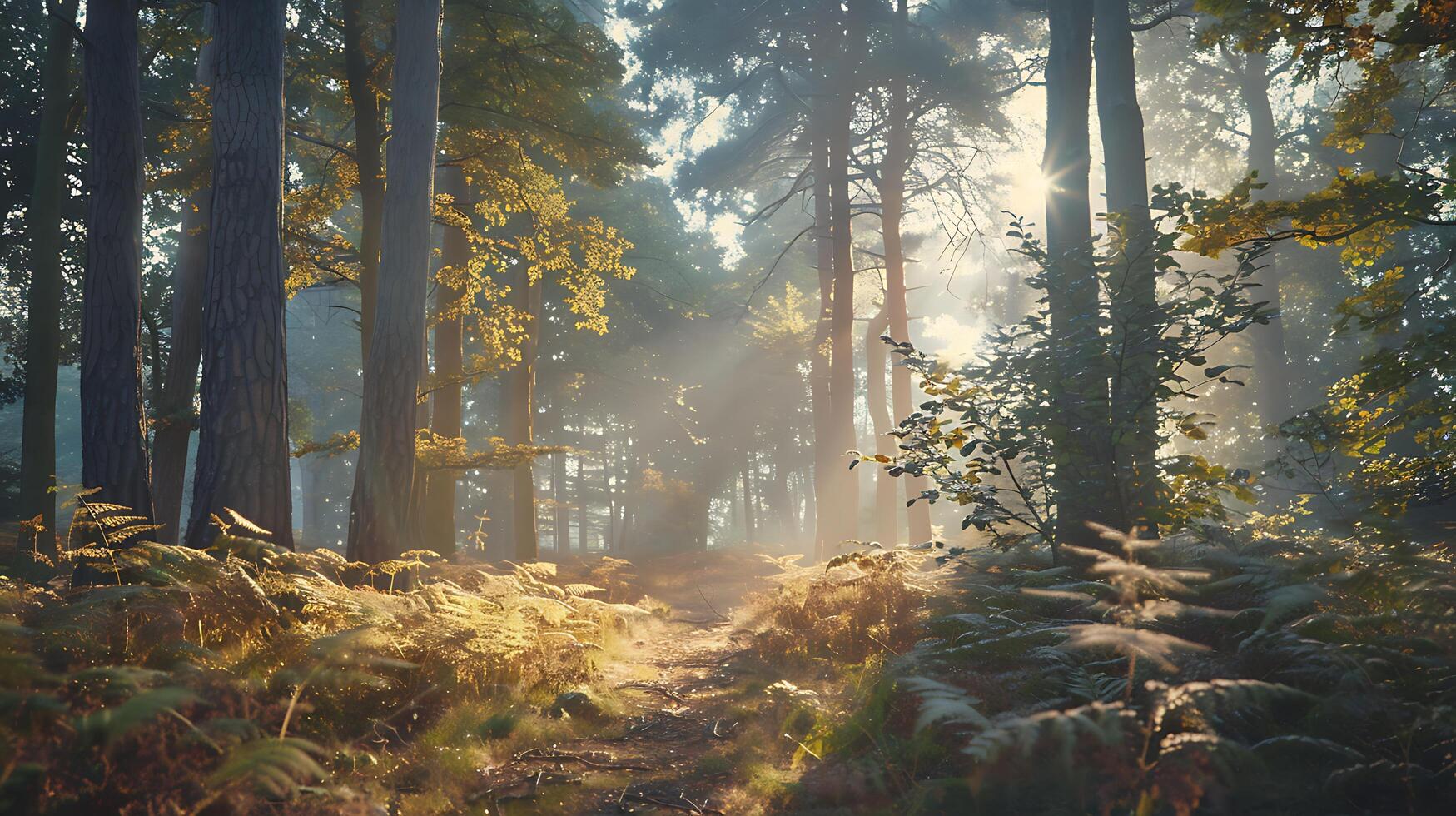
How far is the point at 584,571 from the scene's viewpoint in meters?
15.2

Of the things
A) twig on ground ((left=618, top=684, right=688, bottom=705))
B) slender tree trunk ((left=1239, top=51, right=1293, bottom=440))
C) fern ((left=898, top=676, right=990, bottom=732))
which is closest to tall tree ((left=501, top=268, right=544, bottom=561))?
twig on ground ((left=618, top=684, right=688, bottom=705))

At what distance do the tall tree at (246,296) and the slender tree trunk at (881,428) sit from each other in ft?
49.2

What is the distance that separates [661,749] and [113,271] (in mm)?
6849

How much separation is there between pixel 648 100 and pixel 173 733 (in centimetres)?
2115

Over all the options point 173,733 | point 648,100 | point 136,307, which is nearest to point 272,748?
point 173,733

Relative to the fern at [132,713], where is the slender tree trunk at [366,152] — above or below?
above

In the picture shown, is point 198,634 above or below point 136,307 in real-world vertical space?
below

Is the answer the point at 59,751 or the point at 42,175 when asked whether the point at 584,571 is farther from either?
the point at 59,751

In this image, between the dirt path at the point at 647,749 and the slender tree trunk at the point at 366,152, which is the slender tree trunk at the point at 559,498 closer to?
the slender tree trunk at the point at 366,152

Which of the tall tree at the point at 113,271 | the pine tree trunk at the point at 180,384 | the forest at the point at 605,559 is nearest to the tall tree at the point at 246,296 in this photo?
the forest at the point at 605,559

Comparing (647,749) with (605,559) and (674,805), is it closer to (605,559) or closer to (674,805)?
(674,805)

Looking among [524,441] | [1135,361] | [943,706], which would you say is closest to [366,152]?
[524,441]

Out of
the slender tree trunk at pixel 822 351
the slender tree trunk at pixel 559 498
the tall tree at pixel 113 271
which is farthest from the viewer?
the slender tree trunk at pixel 559 498

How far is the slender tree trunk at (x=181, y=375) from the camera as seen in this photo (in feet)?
33.8
